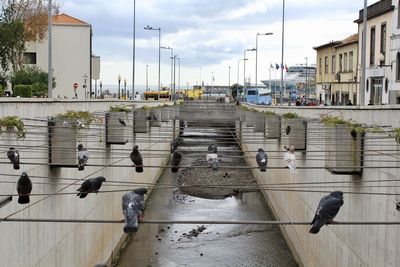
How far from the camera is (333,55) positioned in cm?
6425

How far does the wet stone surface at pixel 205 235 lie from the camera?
23422 millimetres

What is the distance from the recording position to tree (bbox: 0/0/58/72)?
47750mm

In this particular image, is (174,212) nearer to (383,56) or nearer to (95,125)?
(95,125)

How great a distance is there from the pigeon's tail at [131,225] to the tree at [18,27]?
42.6 metres

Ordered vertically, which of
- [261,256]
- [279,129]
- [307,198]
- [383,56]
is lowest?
[261,256]

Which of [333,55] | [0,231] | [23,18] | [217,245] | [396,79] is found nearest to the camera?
[0,231]

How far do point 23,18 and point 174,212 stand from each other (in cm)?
2881

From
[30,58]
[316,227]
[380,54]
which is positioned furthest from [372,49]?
[316,227]

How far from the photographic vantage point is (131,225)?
7207 millimetres

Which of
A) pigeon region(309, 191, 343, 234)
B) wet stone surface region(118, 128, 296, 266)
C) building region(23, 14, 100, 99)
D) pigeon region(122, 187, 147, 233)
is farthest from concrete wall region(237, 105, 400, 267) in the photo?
building region(23, 14, 100, 99)

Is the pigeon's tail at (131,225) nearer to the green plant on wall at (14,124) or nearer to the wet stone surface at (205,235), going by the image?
the green plant on wall at (14,124)

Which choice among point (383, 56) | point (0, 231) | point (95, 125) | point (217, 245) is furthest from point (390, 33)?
point (0, 231)

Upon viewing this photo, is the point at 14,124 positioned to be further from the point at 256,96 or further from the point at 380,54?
the point at 256,96

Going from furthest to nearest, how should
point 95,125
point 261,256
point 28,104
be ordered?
point 261,256 → point 95,125 → point 28,104
